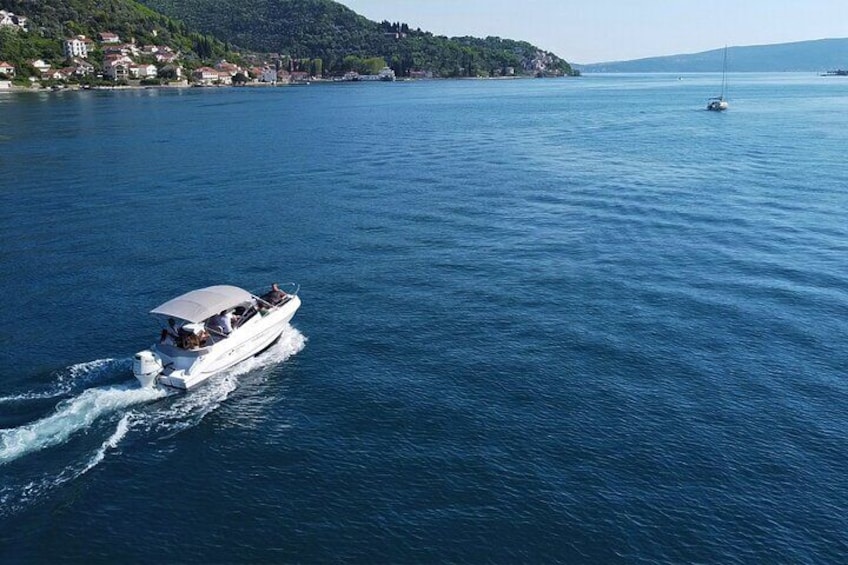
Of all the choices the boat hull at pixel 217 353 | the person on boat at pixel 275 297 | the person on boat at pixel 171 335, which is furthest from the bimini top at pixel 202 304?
the person on boat at pixel 275 297

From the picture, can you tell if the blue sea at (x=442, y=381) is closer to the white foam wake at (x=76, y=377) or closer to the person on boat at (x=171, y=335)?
the white foam wake at (x=76, y=377)

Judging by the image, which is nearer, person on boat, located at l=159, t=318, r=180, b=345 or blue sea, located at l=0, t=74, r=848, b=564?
blue sea, located at l=0, t=74, r=848, b=564

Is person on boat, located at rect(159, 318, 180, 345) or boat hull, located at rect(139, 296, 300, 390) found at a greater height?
person on boat, located at rect(159, 318, 180, 345)

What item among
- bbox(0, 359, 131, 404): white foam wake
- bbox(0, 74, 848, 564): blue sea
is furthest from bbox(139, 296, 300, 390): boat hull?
bbox(0, 359, 131, 404): white foam wake

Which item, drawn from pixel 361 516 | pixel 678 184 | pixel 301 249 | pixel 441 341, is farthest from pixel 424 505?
pixel 678 184

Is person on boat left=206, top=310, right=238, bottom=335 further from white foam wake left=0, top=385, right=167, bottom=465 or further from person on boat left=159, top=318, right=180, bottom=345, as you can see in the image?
white foam wake left=0, top=385, right=167, bottom=465

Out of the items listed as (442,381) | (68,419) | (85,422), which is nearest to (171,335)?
(85,422)

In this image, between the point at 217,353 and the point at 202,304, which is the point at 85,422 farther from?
the point at 202,304

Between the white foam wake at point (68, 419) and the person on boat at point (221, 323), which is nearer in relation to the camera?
the white foam wake at point (68, 419)
